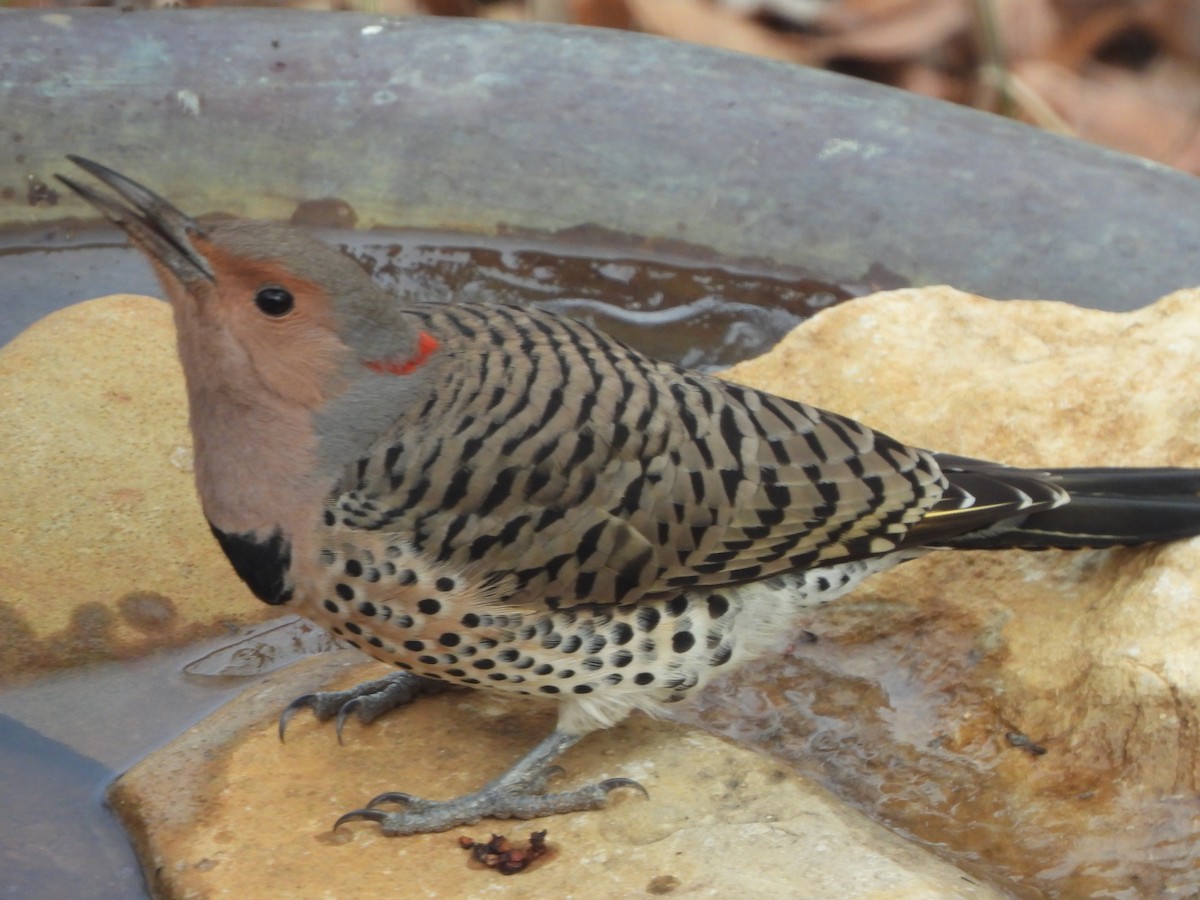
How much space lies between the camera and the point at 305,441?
2912 millimetres

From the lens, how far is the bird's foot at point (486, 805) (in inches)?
115

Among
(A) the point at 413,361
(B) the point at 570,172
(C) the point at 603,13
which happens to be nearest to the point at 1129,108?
(C) the point at 603,13

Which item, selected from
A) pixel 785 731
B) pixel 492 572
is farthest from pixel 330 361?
pixel 785 731

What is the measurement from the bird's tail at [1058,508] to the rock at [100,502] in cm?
141

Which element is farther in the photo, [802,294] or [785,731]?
[802,294]

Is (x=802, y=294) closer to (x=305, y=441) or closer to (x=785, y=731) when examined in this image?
(x=785, y=731)

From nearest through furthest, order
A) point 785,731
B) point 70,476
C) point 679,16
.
A: point 785,731 < point 70,476 < point 679,16

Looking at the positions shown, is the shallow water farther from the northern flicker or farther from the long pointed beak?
the long pointed beak

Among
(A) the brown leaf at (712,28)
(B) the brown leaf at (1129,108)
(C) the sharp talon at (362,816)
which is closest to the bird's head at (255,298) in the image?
(C) the sharp talon at (362,816)

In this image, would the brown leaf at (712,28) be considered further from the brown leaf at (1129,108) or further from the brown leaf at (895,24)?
the brown leaf at (1129,108)

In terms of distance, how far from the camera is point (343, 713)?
3.15 metres

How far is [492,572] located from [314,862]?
57cm

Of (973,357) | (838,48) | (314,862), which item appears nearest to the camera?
(314,862)

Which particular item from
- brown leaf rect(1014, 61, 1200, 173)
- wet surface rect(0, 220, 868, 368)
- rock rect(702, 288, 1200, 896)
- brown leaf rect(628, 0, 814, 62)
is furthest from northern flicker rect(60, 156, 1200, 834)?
brown leaf rect(1014, 61, 1200, 173)
